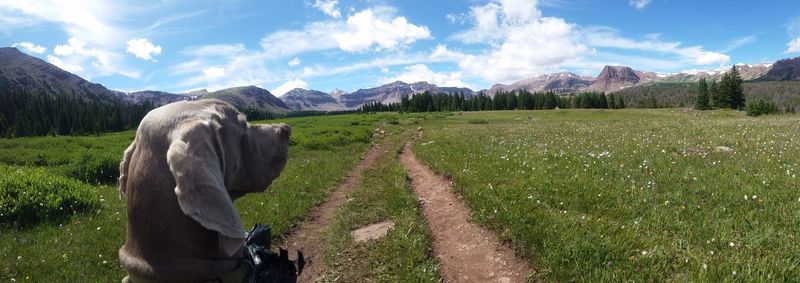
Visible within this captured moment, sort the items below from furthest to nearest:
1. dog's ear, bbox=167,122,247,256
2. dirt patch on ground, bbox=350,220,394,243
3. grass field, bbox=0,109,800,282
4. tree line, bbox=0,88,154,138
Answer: tree line, bbox=0,88,154,138 < dirt patch on ground, bbox=350,220,394,243 < grass field, bbox=0,109,800,282 < dog's ear, bbox=167,122,247,256

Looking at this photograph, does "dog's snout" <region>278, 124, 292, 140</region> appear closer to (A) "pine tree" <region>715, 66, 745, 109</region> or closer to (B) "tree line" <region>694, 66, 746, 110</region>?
(B) "tree line" <region>694, 66, 746, 110</region>

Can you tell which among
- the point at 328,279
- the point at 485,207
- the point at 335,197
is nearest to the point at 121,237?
the point at 328,279

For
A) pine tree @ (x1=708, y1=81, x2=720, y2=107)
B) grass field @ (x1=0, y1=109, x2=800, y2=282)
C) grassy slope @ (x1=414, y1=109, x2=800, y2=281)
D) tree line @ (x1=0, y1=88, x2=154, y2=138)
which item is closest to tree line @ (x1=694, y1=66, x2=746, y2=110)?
pine tree @ (x1=708, y1=81, x2=720, y2=107)

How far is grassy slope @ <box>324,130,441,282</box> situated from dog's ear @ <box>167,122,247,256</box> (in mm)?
4684

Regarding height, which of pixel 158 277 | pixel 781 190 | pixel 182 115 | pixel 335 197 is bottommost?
pixel 335 197

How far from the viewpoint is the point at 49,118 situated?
128125 millimetres

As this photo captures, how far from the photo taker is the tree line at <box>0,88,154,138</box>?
11450 centimetres

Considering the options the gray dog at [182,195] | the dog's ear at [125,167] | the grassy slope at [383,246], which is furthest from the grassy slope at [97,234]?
the gray dog at [182,195]

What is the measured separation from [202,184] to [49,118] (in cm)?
16089

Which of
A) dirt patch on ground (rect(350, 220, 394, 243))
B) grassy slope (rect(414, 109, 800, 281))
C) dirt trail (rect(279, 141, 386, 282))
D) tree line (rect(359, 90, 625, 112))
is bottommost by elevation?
dirt trail (rect(279, 141, 386, 282))

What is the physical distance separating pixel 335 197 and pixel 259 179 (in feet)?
36.4

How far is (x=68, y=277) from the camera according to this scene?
6992 mm

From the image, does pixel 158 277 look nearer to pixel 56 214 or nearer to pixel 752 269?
pixel 752 269

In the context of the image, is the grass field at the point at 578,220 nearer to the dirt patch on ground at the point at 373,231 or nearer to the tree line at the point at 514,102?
the dirt patch on ground at the point at 373,231
